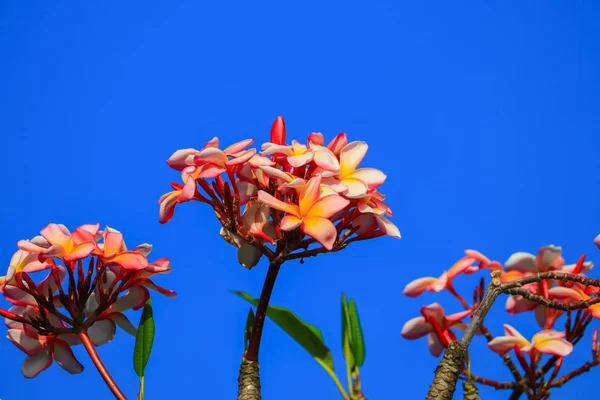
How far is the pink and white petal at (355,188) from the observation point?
4.44 ft

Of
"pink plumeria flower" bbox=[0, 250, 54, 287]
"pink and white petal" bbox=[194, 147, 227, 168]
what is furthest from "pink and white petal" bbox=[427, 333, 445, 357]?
"pink plumeria flower" bbox=[0, 250, 54, 287]

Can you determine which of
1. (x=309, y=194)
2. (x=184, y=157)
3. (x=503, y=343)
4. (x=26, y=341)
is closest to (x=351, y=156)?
(x=309, y=194)

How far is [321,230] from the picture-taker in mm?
1276

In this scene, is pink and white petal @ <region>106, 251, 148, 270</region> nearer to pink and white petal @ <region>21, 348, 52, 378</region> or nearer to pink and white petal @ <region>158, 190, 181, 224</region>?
pink and white petal @ <region>158, 190, 181, 224</region>

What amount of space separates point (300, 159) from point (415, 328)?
397mm

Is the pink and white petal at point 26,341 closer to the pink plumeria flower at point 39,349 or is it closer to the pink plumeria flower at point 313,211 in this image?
the pink plumeria flower at point 39,349

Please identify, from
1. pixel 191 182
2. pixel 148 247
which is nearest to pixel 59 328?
pixel 148 247

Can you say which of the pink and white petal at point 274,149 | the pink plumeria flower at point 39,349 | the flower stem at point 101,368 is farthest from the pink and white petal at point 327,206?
the pink plumeria flower at point 39,349

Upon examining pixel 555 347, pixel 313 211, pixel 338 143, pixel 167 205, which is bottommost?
pixel 555 347

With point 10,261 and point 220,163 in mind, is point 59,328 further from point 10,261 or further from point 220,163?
point 220,163

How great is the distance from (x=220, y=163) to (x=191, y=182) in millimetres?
83

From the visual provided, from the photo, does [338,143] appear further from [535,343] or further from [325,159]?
[535,343]

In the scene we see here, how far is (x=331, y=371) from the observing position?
1321 mm

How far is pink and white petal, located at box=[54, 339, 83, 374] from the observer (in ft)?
5.19
